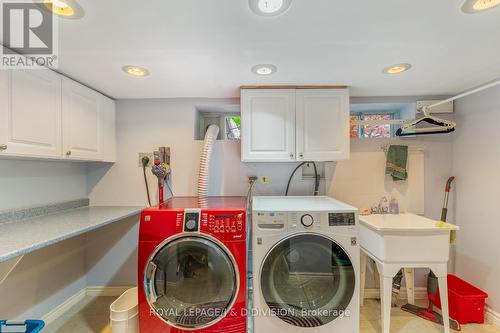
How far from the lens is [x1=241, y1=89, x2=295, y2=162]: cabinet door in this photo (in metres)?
2.01

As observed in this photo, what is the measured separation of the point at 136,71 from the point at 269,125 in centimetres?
117

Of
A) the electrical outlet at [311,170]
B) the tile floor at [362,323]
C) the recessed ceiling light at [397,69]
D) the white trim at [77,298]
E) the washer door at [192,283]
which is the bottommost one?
the tile floor at [362,323]

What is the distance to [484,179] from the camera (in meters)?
1.97

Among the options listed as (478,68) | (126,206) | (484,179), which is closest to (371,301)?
(484,179)

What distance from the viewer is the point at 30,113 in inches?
57.0

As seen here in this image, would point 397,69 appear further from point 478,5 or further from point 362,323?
point 362,323

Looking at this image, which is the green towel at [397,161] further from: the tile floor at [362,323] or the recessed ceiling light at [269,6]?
the recessed ceiling light at [269,6]

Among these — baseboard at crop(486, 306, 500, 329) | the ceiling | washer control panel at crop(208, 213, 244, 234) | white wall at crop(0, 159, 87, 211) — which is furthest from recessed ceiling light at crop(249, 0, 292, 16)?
baseboard at crop(486, 306, 500, 329)

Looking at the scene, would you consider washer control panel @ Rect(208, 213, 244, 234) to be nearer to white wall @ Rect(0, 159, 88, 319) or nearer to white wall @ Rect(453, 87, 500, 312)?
white wall @ Rect(0, 159, 88, 319)

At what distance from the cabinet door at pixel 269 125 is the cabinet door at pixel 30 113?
4.78 feet

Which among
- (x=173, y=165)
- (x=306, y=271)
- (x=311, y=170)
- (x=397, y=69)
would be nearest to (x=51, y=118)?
(x=173, y=165)

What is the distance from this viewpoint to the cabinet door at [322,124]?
200cm

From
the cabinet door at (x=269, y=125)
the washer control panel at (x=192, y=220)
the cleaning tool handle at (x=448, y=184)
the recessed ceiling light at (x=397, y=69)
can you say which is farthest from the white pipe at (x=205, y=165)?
the cleaning tool handle at (x=448, y=184)

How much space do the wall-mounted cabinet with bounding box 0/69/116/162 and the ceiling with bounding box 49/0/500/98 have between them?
17 centimetres
